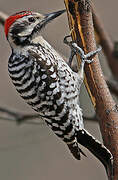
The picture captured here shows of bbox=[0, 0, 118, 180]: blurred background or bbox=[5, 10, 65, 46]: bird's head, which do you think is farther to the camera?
bbox=[0, 0, 118, 180]: blurred background

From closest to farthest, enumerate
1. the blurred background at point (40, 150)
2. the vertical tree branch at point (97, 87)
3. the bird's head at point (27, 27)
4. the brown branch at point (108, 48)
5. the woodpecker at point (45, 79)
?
Result: the vertical tree branch at point (97, 87) < the woodpecker at point (45, 79) < the bird's head at point (27, 27) < the brown branch at point (108, 48) < the blurred background at point (40, 150)

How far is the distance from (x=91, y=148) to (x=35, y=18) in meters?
1.16

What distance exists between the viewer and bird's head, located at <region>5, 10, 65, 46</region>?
3.28m

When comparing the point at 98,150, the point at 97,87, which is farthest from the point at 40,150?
the point at 97,87

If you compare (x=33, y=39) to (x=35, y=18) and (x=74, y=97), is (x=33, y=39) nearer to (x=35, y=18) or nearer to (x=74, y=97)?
(x=35, y=18)

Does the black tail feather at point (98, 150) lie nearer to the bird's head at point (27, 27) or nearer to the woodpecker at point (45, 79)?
the woodpecker at point (45, 79)

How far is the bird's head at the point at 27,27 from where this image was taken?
328cm

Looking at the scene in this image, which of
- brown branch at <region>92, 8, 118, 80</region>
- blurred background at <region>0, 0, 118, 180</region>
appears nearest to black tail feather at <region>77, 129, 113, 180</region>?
brown branch at <region>92, 8, 118, 80</region>

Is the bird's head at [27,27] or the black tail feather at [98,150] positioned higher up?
the bird's head at [27,27]

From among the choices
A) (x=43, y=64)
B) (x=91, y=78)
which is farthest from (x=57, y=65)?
(x=91, y=78)

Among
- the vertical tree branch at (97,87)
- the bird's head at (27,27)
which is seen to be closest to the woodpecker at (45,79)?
the bird's head at (27,27)

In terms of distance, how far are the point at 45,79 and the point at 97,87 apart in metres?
0.60

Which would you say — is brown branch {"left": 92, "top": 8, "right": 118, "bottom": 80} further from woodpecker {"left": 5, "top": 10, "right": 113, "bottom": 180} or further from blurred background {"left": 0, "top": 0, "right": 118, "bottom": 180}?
blurred background {"left": 0, "top": 0, "right": 118, "bottom": 180}

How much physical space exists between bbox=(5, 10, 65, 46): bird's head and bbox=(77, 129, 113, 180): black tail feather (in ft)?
Answer: 2.93
